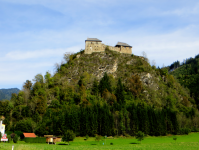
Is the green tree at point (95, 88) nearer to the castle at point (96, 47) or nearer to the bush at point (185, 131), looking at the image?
the castle at point (96, 47)

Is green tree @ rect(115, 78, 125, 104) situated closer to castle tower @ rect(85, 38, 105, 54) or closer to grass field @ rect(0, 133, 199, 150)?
grass field @ rect(0, 133, 199, 150)

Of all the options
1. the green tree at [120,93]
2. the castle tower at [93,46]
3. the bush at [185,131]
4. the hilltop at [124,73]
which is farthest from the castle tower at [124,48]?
the bush at [185,131]

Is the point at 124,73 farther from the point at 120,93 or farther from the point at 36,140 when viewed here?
the point at 36,140

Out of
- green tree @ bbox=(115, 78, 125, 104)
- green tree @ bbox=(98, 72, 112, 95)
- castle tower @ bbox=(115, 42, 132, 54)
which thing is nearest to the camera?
green tree @ bbox=(115, 78, 125, 104)

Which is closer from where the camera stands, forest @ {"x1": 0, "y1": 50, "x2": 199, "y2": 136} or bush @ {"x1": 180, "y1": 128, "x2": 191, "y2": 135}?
forest @ {"x1": 0, "y1": 50, "x2": 199, "y2": 136}

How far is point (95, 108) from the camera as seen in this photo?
92.6 meters

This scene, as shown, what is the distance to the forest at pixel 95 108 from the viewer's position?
86688 mm

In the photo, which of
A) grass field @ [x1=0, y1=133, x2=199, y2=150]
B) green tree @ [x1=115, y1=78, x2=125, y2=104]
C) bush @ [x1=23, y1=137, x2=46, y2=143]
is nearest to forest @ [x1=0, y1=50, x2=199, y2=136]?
green tree @ [x1=115, y1=78, x2=125, y2=104]

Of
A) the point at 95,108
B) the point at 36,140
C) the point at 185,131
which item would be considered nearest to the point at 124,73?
the point at 95,108

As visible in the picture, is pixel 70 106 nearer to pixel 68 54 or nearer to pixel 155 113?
pixel 155 113

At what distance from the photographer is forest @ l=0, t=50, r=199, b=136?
8669cm

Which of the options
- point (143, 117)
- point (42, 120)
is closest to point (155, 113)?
point (143, 117)

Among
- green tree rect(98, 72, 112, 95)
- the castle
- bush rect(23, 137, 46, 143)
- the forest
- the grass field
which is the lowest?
bush rect(23, 137, 46, 143)

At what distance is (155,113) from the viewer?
96125 millimetres
